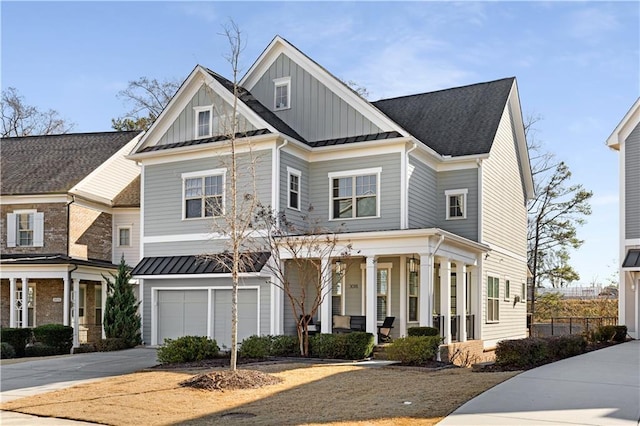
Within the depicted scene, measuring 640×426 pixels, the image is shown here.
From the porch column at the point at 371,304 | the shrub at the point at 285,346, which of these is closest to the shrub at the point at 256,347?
the shrub at the point at 285,346

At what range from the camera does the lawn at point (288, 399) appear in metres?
10.9

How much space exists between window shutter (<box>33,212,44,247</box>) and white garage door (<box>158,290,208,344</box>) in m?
9.54

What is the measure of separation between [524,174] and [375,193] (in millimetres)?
11786

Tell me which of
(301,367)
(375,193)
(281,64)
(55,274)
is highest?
(281,64)

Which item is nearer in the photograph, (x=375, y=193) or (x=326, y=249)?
(x=326, y=249)

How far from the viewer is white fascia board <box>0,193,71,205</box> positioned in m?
31.1

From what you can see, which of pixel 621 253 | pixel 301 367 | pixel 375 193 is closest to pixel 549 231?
pixel 621 253

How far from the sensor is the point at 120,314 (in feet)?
79.3

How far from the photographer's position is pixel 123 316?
24172mm

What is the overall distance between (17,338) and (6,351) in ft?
3.39

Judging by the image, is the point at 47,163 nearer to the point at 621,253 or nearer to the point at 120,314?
the point at 120,314

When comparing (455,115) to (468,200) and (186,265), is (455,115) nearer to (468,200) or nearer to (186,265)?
(468,200)

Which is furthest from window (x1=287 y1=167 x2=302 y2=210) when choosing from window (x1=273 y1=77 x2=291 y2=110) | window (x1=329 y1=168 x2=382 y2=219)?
window (x1=273 y1=77 x2=291 y2=110)

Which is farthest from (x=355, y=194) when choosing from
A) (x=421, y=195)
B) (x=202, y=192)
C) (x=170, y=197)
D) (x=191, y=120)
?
(x=170, y=197)
